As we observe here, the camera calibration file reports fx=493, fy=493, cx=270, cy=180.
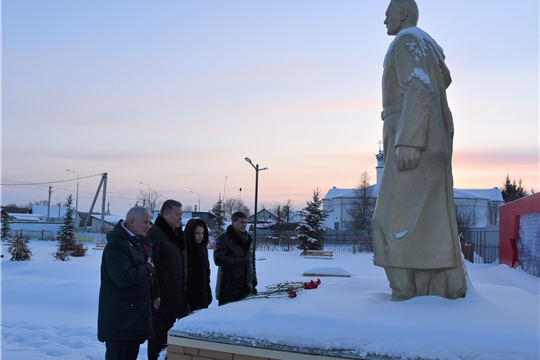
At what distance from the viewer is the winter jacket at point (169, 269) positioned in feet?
17.4

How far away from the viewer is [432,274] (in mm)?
4172

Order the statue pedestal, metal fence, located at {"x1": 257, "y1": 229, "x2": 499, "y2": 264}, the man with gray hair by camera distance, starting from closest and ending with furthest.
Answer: the statue pedestal
the man with gray hair
metal fence, located at {"x1": 257, "y1": 229, "x2": 499, "y2": 264}

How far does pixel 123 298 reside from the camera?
14.3ft

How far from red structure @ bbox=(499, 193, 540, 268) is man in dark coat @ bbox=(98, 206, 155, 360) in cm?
1516

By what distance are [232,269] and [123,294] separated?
182cm

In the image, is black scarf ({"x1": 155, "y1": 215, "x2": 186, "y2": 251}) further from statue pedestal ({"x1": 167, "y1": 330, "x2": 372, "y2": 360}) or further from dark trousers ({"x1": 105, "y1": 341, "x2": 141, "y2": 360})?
statue pedestal ({"x1": 167, "y1": 330, "x2": 372, "y2": 360})

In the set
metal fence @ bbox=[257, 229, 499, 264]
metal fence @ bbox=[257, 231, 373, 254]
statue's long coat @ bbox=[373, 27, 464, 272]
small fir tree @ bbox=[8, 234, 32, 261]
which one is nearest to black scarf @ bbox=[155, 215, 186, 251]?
statue's long coat @ bbox=[373, 27, 464, 272]

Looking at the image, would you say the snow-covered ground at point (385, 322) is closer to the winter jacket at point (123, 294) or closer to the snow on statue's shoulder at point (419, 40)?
the winter jacket at point (123, 294)

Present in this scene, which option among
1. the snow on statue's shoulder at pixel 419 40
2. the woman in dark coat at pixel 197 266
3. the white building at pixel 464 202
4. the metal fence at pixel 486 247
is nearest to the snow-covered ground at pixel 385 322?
the woman in dark coat at pixel 197 266

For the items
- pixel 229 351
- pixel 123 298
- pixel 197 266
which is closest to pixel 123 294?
pixel 123 298

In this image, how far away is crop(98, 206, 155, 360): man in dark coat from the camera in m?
4.28

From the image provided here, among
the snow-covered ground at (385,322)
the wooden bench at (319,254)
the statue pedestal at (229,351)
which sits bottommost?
the wooden bench at (319,254)

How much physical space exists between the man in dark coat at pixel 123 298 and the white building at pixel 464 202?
54817 mm

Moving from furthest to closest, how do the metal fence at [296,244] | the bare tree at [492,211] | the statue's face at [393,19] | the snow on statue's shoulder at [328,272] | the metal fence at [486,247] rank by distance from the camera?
the bare tree at [492,211], the metal fence at [296,244], the metal fence at [486,247], the snow on statue's shoulder at [328,272], the statue's face at [393,19]
